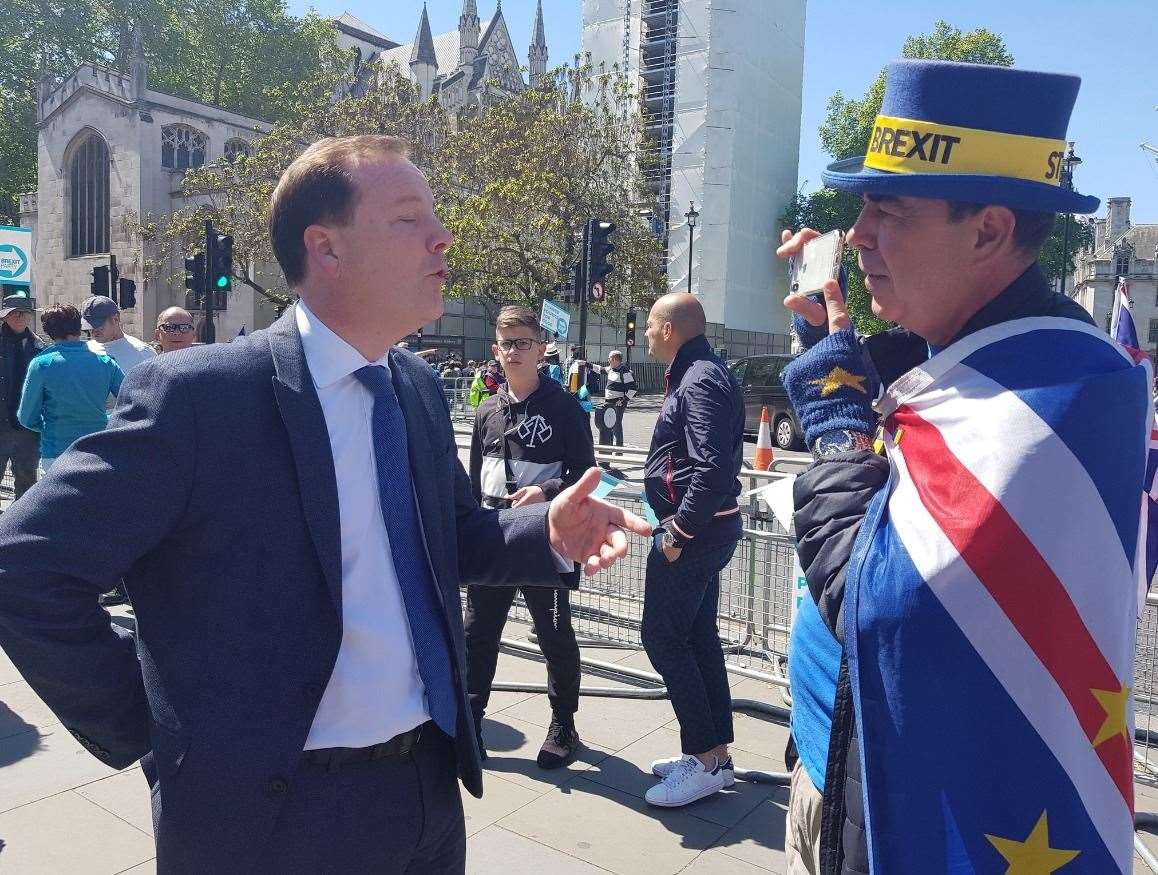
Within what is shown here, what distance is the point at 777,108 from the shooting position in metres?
48.6

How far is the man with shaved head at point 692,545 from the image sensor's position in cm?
366

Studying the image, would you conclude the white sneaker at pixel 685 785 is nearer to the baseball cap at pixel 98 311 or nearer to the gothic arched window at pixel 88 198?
the baseball cap at pixel 98 311

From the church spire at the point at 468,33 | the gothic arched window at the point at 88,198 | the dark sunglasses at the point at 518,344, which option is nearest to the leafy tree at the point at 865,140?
the church spire at the point at 468,33

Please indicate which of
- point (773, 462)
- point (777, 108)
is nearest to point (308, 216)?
point (773, 462)

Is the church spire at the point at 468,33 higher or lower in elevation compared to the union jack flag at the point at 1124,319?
higher

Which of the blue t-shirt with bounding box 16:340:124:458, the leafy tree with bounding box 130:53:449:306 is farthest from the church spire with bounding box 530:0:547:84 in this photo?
the blue t-shirt with bounding box 16:340:124:458

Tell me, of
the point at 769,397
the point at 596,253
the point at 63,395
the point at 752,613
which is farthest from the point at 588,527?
the point at 769,397

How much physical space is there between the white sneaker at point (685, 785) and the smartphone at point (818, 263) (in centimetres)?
238

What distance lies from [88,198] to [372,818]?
55.4 m

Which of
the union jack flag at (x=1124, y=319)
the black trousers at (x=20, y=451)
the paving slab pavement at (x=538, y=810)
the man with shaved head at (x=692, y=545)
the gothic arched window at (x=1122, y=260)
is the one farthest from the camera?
the gothic arched window at (x=1122, y=260)

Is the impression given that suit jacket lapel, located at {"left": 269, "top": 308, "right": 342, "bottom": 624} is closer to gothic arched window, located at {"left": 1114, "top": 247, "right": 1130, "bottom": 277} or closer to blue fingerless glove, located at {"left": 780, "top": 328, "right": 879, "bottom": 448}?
blue fingerless glove, located at {"left": 780, "top": 328, "right": 879, "bottom": 448}

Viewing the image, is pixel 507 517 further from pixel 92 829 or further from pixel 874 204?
pixel 92 829

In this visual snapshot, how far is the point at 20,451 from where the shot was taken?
746cm

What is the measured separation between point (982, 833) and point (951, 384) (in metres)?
0.71
